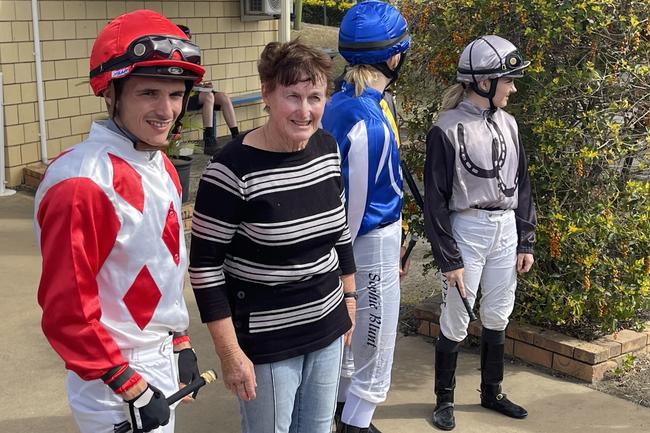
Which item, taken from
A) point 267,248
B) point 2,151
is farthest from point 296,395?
point 2,151

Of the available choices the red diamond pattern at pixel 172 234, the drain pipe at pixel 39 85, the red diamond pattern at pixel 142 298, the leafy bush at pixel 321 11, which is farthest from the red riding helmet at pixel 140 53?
the leafy bush at pixel 321 11

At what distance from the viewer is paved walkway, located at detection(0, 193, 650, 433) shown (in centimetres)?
427

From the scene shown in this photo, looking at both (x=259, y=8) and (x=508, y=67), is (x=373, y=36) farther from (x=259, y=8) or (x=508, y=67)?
(x=259, y=8)

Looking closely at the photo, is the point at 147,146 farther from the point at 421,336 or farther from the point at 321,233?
the point at 421,336

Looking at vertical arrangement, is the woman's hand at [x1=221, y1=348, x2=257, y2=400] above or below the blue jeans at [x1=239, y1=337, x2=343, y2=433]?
above

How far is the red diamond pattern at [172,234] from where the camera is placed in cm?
249

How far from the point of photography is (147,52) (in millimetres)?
2361

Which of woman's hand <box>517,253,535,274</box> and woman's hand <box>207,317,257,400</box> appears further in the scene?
woman's hand <box>517,253,535,274</box>

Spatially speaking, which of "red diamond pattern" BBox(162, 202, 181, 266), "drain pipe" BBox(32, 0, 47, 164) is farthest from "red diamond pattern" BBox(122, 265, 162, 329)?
"drain pipe" BBox(32, 0, 47, 164)

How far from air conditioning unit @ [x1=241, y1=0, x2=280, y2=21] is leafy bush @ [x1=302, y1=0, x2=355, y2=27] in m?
12.6

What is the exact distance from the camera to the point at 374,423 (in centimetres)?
431

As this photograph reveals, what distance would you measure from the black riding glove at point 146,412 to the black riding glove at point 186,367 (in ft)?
1.06

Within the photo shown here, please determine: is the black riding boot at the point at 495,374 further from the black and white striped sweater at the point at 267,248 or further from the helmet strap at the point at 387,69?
the black and white striped sweater at the point at 267,248

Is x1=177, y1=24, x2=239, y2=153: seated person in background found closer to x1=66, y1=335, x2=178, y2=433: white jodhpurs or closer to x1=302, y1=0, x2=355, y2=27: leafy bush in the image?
x1=66, y1=335, x2=178, y2=433: white jodhpurs
